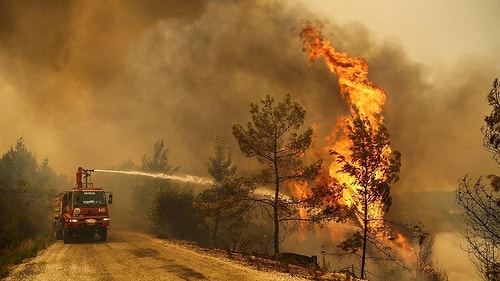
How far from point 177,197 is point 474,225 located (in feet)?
91.8

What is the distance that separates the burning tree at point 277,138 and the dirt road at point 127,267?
6.08 m

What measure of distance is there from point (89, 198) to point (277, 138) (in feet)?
41.4

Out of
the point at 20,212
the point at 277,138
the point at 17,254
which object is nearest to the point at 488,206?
the point at 277,138

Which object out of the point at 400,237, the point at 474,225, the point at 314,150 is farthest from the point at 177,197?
the point at 474,225

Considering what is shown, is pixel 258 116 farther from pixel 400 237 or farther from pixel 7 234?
pixel 400 237

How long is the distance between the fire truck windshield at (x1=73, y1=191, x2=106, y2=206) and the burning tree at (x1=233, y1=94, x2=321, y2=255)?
9.93 m

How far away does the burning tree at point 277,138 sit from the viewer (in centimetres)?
1992

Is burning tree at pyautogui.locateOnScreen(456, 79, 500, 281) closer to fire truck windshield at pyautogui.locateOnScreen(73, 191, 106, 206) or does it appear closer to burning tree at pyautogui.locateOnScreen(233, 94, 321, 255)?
burning tree at pyautogui.locateOnScreen(233, 94, 321, 255)

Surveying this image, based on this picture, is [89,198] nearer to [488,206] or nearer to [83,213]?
[83,213]

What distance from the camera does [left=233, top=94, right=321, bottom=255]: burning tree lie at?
65.4 feet

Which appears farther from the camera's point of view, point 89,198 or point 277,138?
point 89,198

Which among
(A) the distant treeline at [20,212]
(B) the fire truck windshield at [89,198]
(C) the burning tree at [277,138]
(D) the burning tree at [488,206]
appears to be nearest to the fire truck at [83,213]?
(B) the fire truck windshield at [89,198]

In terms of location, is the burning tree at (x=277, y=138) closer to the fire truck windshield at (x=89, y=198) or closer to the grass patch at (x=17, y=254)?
the fire truck windshield at (x=89, y=198)

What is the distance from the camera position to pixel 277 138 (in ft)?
66.4
